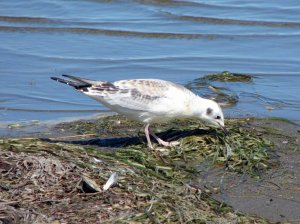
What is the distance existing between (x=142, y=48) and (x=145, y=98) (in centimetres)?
606

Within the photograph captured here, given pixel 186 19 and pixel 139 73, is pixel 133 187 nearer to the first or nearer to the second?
pixel 139 73

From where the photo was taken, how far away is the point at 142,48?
15.6m

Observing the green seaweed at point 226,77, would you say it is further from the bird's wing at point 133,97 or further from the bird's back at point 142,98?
the bird's wing at point 133,97

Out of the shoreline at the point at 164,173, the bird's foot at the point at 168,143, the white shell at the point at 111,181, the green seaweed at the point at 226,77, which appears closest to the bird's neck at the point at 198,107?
the shoreline at the point at 164,173

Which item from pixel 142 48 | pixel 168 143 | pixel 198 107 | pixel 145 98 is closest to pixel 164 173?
pixel 168 143

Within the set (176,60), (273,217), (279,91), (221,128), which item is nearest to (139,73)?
(176,60)

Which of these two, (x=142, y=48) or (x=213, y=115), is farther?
(x=142, y=48)

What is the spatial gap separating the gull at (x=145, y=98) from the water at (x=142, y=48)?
5.72 feet

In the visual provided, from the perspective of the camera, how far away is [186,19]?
18719 millimetres

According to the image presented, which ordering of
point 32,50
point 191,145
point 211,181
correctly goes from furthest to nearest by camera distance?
point 32,50 → point 191,145 → point 211,181

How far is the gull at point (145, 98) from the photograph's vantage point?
965 cm

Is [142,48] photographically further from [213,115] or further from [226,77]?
[213,115]

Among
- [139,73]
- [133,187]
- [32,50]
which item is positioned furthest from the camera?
[32,50]

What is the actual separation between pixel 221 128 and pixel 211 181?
1293 mm
